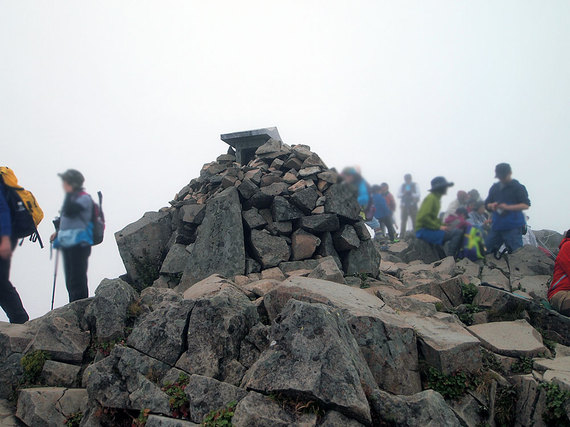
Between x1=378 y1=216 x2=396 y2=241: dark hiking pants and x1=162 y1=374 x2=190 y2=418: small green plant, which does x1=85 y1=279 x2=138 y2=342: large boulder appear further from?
x1=378 y1=216 x2=396 y2=241: dark hiking pants

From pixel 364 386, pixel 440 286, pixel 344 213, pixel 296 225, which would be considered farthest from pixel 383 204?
pixel 364 386

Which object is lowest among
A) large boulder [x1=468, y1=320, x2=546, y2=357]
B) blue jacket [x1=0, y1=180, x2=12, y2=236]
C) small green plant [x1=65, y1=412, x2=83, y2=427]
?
large boulder [x1=468, y1=320, x2=546, y2=357]

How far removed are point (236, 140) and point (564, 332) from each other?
1321 cm

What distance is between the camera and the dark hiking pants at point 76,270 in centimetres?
789

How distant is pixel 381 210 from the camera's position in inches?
572

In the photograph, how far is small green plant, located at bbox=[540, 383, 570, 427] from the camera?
485 centimetres

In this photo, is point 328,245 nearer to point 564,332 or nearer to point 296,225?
point 296,225

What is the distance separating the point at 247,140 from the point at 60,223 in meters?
8.94

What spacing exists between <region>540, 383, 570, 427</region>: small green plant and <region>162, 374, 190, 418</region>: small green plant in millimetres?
5463

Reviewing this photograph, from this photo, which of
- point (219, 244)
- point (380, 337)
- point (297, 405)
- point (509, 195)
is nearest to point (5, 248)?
point (219, 244)

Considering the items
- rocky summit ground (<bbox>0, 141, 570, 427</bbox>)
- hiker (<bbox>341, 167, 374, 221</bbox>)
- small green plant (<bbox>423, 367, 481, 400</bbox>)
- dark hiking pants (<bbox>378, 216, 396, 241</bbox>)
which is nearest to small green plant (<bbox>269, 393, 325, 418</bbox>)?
rocky summit ground (<bbox>0, 141, 570, 427</bbox>)

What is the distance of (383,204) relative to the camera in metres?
14.4

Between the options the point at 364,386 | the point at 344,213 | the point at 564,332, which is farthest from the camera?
the point at 344,213

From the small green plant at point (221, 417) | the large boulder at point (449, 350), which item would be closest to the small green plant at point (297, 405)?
the small green plant at point (221, 417)
